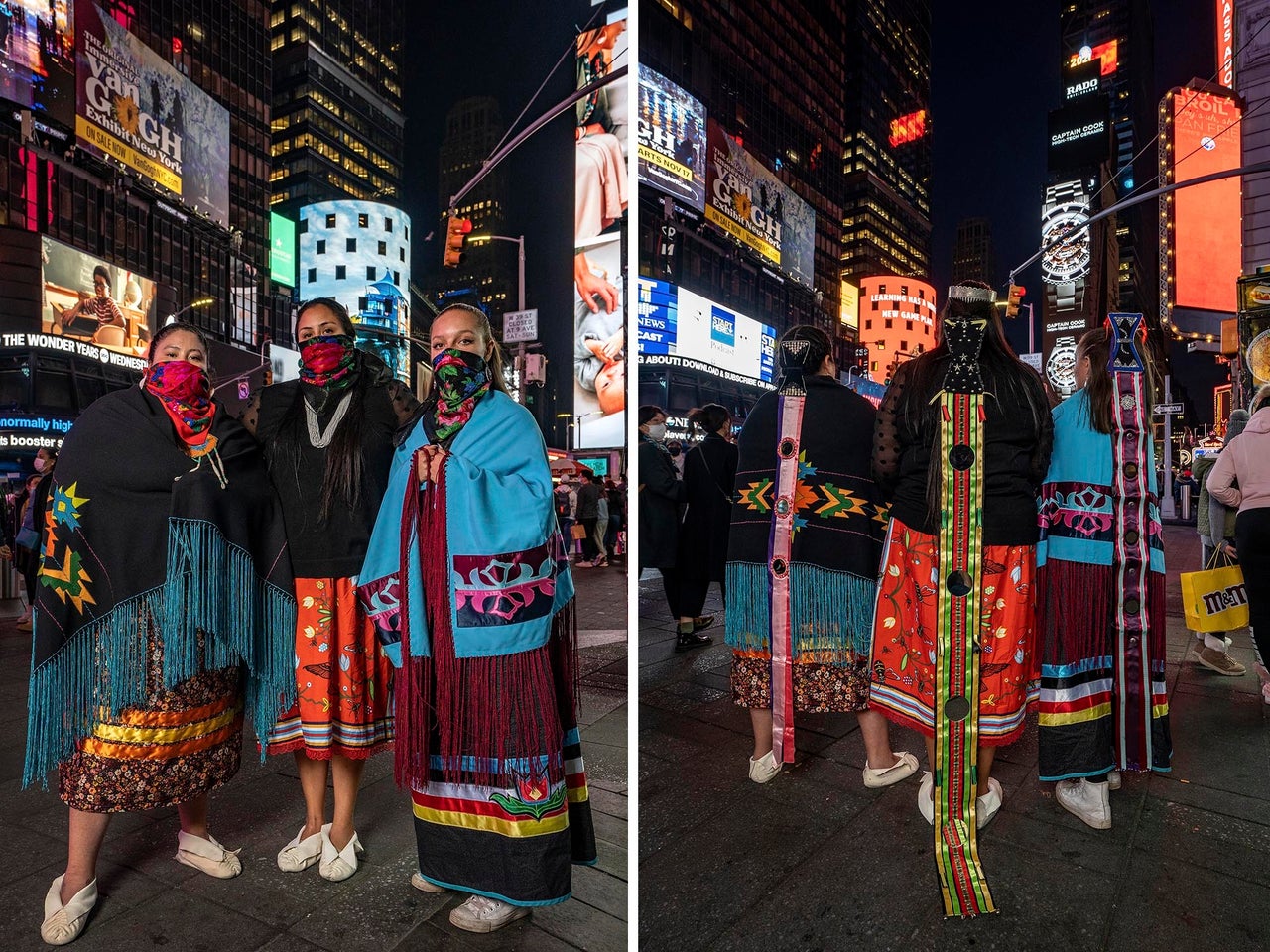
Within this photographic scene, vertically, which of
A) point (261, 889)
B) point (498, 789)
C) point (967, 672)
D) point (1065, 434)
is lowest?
point (261, 889)

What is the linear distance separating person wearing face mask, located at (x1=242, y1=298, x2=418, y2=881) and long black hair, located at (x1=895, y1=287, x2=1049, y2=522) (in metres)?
1.57

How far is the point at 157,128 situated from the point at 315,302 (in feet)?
76.0

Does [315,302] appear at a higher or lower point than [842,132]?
lower

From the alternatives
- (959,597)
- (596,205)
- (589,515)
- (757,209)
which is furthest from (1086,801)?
(757,209)

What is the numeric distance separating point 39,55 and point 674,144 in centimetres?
1983

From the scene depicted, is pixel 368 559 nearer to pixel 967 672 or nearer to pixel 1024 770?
pixel 967 672

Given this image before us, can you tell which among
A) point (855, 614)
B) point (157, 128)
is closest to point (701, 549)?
point (855, 614)

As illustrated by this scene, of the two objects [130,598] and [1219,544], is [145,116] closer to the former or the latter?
[130,598]

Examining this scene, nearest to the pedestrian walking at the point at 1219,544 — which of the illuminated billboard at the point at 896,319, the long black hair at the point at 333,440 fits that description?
the illuminated billboard at the point at 896,319

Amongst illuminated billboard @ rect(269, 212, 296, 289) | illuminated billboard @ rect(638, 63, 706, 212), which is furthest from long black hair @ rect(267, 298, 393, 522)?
illuminated billboard @ rect(638, 63, 706, 212)

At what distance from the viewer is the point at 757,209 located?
4144 cm

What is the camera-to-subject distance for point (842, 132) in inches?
191

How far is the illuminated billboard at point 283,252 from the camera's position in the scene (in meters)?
15.9

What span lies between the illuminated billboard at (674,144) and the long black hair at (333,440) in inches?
684
